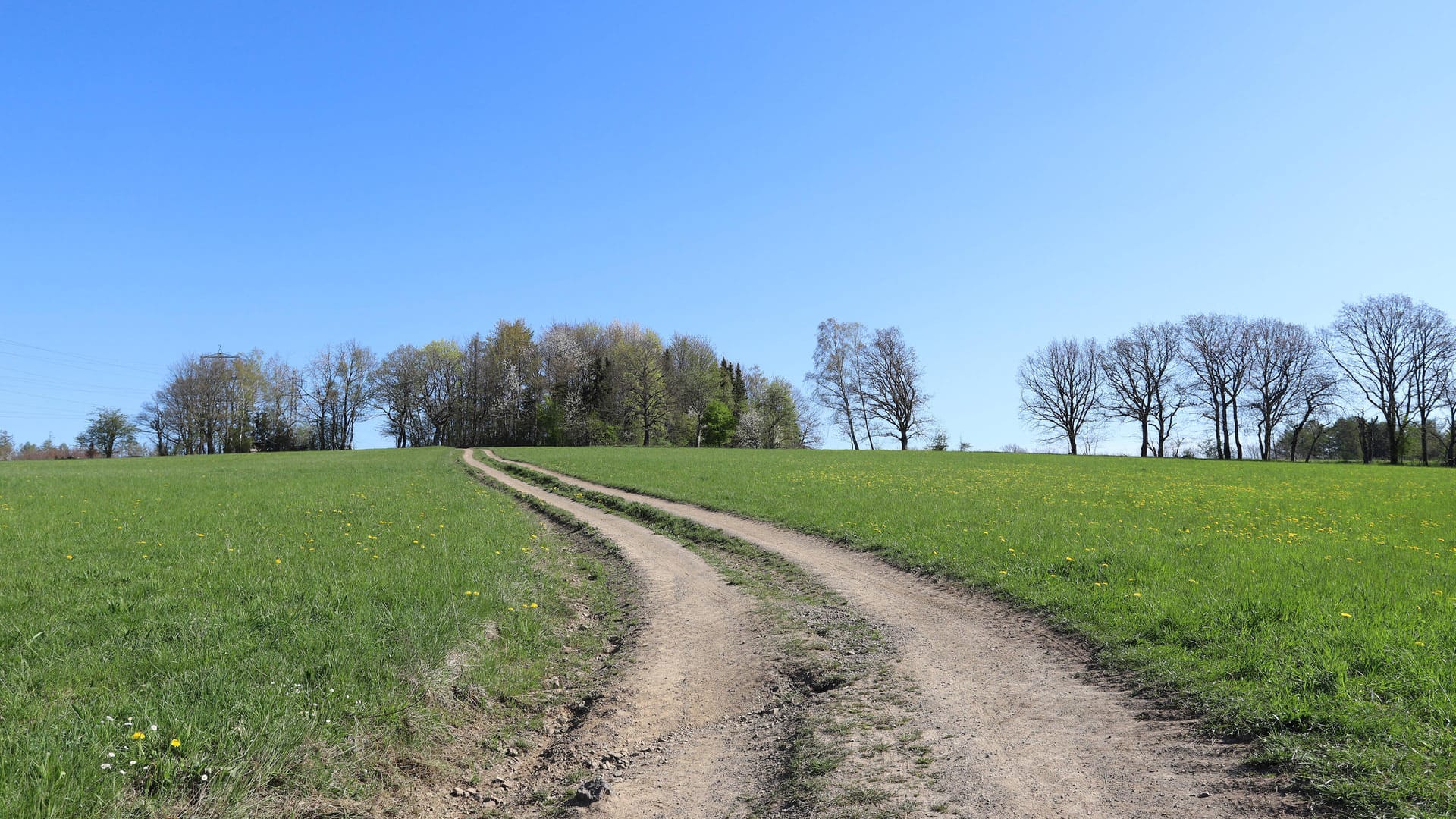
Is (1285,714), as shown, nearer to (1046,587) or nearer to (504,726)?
(1046,587)

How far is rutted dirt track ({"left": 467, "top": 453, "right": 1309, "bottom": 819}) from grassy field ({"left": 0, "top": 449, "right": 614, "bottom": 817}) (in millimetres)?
2148

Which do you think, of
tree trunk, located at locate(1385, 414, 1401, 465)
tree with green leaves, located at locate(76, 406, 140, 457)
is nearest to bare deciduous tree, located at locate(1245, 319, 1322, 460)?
tree trunk, located at locate(1385, 414, 1401, 465)

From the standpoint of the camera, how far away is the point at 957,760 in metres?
5.07

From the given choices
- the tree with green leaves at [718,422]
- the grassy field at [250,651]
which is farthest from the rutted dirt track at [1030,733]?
the tree with green leaves at [718,422]

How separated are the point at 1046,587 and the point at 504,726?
7.33m

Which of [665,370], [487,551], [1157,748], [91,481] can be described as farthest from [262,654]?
[665,370]

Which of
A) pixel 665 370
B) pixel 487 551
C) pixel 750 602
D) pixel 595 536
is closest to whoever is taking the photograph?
pixel 750 602

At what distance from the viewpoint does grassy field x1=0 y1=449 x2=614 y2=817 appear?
177 inches

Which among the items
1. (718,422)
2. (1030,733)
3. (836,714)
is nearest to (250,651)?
(836,714)

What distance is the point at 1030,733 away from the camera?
18.1ft

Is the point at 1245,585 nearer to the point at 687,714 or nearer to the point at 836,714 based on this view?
the point at 836,714

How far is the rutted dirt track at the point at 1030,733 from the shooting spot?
4438 mm

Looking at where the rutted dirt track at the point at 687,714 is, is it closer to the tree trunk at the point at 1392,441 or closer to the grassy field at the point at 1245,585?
the grassy field at the point at 1245,585

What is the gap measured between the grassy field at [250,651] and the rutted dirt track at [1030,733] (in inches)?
84.6
